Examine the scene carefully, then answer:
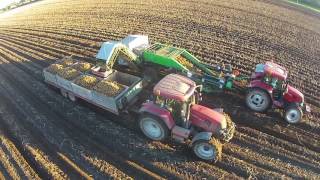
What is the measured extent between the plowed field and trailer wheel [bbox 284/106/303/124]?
22 cm

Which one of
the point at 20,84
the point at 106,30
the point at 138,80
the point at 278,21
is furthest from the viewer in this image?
the point at 278,21

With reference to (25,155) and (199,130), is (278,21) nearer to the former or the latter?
(199,130)

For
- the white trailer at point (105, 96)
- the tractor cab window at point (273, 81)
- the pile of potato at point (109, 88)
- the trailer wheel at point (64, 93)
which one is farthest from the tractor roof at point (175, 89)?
the trailer wheel at point (64, 93)

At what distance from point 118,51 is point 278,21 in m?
12.8

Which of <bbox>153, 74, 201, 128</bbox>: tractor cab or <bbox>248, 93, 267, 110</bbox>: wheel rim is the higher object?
<bbox>153, 74, 201, 128</bbox>: tractor cab

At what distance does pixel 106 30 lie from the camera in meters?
20.1

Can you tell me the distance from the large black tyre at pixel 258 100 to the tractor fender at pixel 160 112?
3363 millimetres

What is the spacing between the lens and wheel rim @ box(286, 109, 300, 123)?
11531 millimetres

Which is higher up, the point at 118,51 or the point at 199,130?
the point at 118,51

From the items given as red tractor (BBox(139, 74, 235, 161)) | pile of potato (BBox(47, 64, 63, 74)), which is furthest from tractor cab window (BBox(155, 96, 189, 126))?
pile of potato (BBox(47, 64, 63, 74))

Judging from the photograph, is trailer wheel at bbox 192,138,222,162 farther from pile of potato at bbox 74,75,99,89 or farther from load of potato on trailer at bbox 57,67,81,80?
load of potato on trailer at bbox 57,67,81,80

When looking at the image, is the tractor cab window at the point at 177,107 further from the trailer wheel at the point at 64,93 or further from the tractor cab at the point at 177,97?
the trailer wheel at the point at 64,93

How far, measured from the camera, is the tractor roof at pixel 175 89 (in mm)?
9934

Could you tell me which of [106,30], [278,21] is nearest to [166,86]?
[106,30]
